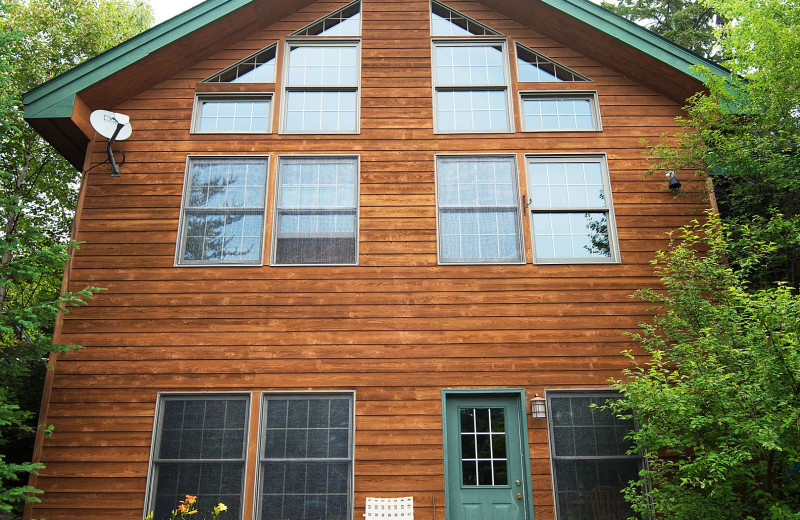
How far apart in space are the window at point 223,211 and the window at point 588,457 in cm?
357

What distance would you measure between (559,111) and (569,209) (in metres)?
1.33

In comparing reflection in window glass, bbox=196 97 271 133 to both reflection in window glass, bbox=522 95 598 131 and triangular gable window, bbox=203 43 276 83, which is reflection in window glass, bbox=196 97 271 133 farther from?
reflection in window glass, bbox=522 95 598 131

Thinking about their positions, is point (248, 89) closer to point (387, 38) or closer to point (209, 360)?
point (387, 38)

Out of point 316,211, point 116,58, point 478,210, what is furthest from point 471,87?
point 116,58

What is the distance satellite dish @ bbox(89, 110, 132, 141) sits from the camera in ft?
20.4

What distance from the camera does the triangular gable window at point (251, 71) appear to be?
7086 mm

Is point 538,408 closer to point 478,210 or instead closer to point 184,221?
point 478,210

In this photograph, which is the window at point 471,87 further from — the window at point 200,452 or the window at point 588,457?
the window at point 200,452

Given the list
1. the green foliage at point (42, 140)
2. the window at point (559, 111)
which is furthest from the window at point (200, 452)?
the window at point (559, 111)

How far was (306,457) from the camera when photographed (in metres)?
5.63

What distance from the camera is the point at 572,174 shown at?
6.66 metres

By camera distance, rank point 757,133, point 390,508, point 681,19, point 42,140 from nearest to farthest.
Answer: point 390,508 → point 757,133 → point 42,140 → point 681,19

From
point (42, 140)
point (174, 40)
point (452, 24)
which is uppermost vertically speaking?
point (42, 140)

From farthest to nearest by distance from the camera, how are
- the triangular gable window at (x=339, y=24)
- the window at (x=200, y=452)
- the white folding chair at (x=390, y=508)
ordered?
the triangular gable window at (x=339, y=24), the window at (x=200, y=452), the white folding chair at (x=390, y=508)
